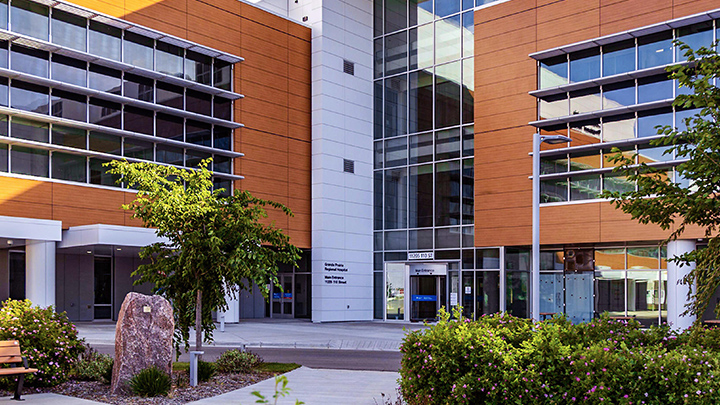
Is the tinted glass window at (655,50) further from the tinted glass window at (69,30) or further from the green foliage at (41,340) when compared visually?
the green foliage at (41,340)

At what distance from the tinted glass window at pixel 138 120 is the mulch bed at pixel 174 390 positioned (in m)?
18.8

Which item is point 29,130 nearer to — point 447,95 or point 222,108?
point 222,108

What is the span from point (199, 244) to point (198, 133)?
67.0 feet

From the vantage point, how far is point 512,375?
26.0ft

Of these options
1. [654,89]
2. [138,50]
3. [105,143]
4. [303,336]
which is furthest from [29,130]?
[654,89]

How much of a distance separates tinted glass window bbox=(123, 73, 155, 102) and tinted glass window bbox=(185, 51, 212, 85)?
2040 mm

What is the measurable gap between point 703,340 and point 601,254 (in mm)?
21793

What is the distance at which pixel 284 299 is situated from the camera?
4062 cm

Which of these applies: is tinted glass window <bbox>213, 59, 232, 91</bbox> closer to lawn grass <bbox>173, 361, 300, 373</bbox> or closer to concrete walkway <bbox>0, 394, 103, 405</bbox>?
lawn grass <bbox>173, 361, 300, 373</bbox>

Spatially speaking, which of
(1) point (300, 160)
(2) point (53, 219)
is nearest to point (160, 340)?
(2) point (53, 219)

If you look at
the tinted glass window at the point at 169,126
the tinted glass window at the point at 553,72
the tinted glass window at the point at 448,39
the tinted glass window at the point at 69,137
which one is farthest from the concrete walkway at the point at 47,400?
the tinted glass window at the point at 448,39

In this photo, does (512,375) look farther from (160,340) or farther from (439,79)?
(439,79)

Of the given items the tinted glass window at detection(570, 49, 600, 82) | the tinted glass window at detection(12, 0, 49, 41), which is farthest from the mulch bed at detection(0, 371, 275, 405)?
the tinted glass window at detection(570, 49, 600, 82)

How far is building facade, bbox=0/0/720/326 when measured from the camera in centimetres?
2734
